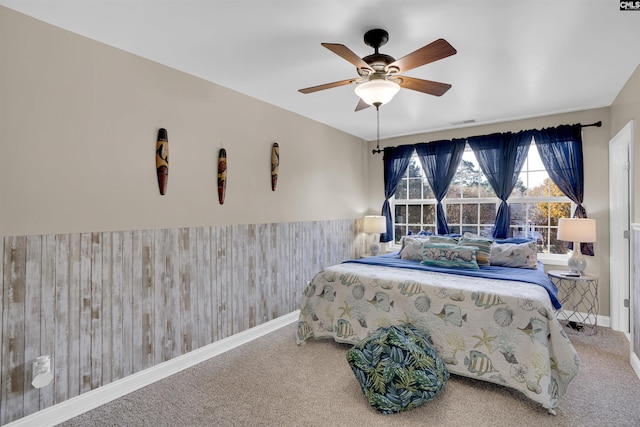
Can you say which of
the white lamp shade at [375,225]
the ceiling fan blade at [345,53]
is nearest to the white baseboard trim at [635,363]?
the white lamp shade at [375,225]

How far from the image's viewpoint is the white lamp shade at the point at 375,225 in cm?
500

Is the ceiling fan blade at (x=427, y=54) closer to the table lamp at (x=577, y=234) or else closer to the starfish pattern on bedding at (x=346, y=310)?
the starfish pattern on bedding at (x=346, y=310)

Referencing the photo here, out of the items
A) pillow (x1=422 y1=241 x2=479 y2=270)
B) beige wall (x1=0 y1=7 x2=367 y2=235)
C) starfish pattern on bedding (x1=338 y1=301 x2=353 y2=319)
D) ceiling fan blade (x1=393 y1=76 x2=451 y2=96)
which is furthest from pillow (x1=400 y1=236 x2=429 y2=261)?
ceiling fan blade (x1=393 y1=76 x2=451 y2=96)

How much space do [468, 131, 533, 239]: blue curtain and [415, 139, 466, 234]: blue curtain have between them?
31 cm

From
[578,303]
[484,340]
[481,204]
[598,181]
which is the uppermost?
[598,181]

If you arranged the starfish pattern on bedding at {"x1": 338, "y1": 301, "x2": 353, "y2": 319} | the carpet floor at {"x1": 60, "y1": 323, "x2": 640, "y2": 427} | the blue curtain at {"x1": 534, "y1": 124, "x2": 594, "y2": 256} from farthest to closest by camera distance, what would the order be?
the blue curtain at {"x1": 534, "y1": 124, "x2": 594, "y2": 256} < the starfish pattern on bedding at {"x1": 338, "y1": 301, "x2": 353, "y2": 319} < the carpet floor at {"x1": 60, "y1": 323, "x2": 640, "y2": 427}

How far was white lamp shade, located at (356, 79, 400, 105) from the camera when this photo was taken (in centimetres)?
222

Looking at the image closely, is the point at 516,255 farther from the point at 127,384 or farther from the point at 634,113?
the point at 127,384

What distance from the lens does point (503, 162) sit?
14.3 ft

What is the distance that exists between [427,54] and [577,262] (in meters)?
2.94

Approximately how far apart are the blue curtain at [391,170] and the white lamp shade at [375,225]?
37 centimetres

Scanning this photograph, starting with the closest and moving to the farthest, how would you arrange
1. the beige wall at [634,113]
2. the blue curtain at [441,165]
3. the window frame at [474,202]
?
1. the beige wall at [634,113]
2. the window frame at [474,202]
3. the blue curtain at [441,165]

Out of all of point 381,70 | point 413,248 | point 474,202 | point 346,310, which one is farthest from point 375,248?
point 381,70

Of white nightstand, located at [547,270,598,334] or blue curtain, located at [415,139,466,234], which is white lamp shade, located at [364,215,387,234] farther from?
white nightstand, located at [547,270,598,334]
